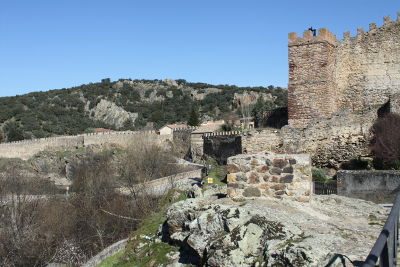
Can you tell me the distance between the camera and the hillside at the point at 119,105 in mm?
90562

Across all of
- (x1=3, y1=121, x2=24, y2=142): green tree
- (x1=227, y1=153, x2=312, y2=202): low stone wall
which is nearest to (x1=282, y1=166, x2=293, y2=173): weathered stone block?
(x1=227, y1=153, x2=312, y2=202): low stone wall

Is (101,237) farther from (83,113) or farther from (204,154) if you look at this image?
(83,113)

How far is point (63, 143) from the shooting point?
204ft

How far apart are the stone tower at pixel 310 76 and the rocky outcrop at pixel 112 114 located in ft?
247

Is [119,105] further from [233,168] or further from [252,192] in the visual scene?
[252,192]

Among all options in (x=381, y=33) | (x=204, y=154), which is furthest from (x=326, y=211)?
(x=204, y=154)

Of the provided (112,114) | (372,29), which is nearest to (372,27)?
(372,29)

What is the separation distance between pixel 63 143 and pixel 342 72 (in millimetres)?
44668

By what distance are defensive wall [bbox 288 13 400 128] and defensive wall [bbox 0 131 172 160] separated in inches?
1331

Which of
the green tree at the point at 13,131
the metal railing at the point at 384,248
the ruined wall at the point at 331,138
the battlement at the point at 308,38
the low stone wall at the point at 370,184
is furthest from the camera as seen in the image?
the green tree at the point at 13,131

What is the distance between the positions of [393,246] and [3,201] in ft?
92.1

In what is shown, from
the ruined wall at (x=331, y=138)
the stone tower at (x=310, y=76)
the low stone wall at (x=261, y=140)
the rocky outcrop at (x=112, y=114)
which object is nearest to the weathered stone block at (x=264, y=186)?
the low stone wall at (x=261, y=140)

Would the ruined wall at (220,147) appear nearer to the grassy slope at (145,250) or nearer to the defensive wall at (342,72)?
the defensive wall at (342,72)

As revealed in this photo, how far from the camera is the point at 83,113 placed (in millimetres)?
105062
